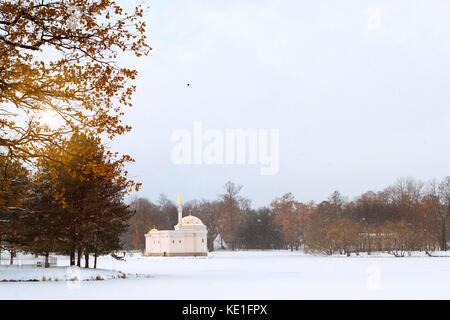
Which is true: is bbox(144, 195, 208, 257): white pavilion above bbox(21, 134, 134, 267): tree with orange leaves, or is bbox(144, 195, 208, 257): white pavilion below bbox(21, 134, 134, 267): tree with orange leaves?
below

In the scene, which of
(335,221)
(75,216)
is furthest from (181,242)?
(75,216)

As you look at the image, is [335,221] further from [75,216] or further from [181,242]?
[75,216]

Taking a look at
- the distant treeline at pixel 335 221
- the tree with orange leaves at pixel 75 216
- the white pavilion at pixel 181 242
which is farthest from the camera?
the white pavilion at pixel 181 242

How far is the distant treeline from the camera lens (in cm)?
6669

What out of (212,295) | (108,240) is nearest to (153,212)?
(108,240)

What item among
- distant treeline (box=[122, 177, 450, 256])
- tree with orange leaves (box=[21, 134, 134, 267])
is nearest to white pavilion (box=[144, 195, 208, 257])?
distant treeline (box=[122, 177, 450, 256])

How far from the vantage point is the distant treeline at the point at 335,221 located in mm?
66688

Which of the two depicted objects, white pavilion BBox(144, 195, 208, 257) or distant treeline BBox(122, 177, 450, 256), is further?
white pavilion BBox(144, 195, 208, 257)

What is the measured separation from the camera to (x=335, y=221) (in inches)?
3044

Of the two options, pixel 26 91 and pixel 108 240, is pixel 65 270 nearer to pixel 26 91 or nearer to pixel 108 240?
pixel 108 240

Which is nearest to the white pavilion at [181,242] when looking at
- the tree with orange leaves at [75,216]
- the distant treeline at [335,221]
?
the distant treeline at [335,221]

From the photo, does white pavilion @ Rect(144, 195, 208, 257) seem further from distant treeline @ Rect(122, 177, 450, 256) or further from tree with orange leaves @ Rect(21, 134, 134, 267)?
tree with orange leaves @ Rect(21, 134, 134, 267)

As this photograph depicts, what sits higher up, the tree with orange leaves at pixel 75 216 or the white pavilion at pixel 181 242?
the tree with orange leaves at pixel 75 216

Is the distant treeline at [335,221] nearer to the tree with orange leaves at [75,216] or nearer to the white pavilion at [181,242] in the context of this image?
the white pavilion at [181,242]
